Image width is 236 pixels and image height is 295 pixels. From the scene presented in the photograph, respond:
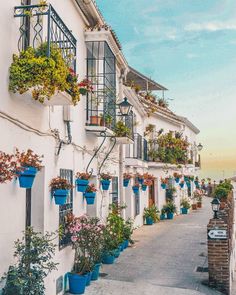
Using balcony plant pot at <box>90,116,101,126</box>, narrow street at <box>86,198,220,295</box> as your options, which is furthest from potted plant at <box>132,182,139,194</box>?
balcony plant pot at <box>90,116,101,126</box>

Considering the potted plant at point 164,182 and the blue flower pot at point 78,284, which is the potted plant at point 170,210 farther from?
the blue flower pot at point 78,284

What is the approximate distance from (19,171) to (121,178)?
9.25 meters

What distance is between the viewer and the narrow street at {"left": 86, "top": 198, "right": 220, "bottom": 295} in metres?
8.71

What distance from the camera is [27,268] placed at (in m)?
5.84

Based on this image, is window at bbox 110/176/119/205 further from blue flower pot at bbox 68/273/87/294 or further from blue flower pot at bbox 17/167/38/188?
blue flower pot at bbox 17/167/38/188

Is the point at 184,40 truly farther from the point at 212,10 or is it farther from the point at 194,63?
the point at 212,10

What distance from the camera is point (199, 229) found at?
1809cm

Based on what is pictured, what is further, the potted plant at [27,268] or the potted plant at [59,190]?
the potted plant at [59,190]

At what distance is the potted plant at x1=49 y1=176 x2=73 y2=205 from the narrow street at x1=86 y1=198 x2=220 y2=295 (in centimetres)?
252

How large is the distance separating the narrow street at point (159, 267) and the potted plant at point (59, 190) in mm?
2521

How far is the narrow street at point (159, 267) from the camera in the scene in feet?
28.6

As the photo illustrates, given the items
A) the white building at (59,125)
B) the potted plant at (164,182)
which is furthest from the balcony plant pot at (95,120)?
the potted plant at (164,182)

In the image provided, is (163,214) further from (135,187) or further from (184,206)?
(135,187)

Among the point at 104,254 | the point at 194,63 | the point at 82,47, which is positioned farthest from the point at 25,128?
the point at 194,63
